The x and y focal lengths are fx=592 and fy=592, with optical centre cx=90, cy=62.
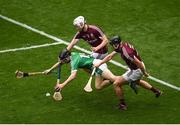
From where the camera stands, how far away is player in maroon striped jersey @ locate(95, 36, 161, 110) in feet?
54.3

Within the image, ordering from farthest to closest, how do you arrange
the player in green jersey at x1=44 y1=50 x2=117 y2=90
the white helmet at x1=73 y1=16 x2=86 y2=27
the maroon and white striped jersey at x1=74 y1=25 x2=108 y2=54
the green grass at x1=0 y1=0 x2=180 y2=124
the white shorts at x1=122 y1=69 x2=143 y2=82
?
the maroon and white striped jersey at x1=74 y1=25 x2=108 y2=54 → the player in green jersey at x1=44 y1=50 x2=117 y2=90 → the white helmet at x1=73 y1=16 x2=86 y2=27 → the white shorts at x1=122 y1=69 x2=143 y2=82 → the green grass at x1=0 y1=0 x2=180 y2=124

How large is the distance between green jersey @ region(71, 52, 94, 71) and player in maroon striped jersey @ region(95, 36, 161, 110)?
0.76 metres

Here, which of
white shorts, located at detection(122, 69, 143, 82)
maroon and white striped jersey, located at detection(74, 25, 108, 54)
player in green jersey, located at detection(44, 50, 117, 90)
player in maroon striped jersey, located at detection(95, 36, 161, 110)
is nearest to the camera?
player in maroon striped jersey, located at detection(95, 36, 161, 110)

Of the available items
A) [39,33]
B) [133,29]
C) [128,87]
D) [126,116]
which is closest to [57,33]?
[39,33]

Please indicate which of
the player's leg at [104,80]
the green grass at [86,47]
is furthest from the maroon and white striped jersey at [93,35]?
the green grass at [86,47]

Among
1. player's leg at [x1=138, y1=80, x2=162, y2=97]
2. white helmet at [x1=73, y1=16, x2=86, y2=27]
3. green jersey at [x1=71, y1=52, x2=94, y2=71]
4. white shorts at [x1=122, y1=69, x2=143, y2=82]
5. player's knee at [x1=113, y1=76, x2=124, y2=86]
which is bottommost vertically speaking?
player's leg at [x1=138, y1=80, x2=162, y2=97]

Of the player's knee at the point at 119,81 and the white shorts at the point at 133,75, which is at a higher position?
the white shorts at the point at 133,75

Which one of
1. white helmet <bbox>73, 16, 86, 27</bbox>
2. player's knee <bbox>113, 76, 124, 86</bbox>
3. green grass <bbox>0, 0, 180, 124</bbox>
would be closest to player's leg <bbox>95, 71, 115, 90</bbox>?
green grass <bbox>0, 0, 180, 124</bbox>

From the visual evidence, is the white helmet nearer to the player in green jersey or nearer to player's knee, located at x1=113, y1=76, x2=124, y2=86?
the player in green jersey

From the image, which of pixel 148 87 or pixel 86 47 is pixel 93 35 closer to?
pixel 148 87

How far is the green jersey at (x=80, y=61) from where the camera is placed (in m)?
17.4

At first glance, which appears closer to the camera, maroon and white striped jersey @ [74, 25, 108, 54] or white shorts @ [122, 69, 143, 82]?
white shorts @ [122, 69, 143, 82]

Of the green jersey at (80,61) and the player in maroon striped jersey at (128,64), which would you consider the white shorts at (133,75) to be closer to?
the player in maroon striped jersey at (128,64)

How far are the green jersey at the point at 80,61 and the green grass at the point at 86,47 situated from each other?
1039 millimetres
